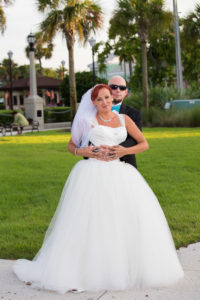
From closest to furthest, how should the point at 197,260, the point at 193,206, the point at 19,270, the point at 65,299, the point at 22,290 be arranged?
the point at 65,299 → the point at 22,290 → the point at 19,270 → the point at 197,260 → the point at 193,206

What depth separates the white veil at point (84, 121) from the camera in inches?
157

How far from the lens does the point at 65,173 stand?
34.4 ft

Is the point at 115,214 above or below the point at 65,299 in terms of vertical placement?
above

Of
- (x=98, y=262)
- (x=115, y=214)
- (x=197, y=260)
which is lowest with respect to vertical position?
(x=197, y=260)

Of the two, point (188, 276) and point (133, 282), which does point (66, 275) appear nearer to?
point (133, 282)

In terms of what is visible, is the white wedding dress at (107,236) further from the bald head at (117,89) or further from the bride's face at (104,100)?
the bald head at (117,89)

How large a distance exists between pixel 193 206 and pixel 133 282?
346 cm

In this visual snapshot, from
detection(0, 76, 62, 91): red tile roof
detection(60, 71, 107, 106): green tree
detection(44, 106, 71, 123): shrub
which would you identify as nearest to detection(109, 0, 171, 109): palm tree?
detection(44, 106, 71, 123): shrub

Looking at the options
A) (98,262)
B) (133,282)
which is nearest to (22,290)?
(98,262)

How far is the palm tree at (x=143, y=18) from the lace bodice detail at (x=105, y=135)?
81.7ft

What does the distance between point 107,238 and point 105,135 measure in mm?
876

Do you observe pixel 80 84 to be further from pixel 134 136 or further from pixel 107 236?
pixel 107 236

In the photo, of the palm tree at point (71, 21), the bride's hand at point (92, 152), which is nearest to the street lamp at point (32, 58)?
the palm tree at point (71, 21)

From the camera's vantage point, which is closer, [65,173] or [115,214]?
[115,214]
